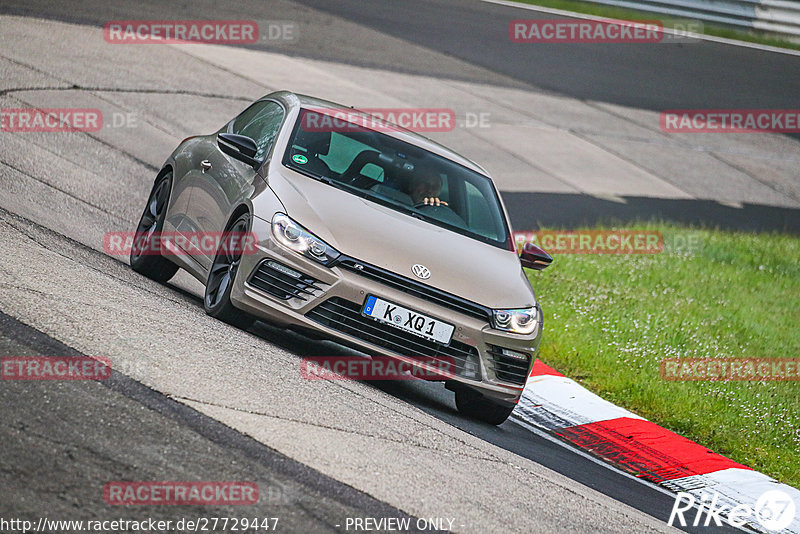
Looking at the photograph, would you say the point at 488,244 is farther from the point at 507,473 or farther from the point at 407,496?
the point at 407,496

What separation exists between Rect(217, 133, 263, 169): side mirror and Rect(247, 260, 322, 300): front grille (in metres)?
1.09

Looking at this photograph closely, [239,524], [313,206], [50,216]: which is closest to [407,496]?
[239,524]

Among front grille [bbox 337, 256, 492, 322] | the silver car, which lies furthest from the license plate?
front grille [bbox 337, 256, 492, 322]

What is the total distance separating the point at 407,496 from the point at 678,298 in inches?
306

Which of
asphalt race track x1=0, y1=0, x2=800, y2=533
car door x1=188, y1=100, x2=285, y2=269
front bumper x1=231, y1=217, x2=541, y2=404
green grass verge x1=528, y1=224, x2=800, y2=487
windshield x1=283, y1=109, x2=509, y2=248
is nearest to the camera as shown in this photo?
asphalt race track x1=0, y1=0, x2=800, y2=533

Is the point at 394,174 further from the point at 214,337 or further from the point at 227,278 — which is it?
the point at 214,337

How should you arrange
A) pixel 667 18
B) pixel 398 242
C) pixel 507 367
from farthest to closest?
1. pixel 667 18
2. pixel 507 367
3. pixel 398 242

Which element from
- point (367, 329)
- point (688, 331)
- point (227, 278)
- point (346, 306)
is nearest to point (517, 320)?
point (367, 329)

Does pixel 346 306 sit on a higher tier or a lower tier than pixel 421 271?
lower

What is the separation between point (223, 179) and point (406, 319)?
1973 millimetres

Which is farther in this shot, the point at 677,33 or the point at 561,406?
the point at 677,33

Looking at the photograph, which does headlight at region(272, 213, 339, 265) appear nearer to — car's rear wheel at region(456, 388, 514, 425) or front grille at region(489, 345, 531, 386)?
front grille at region(489, 345, 531, 386)

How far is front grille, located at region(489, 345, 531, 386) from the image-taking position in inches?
283

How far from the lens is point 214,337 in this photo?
6641 millimetres
